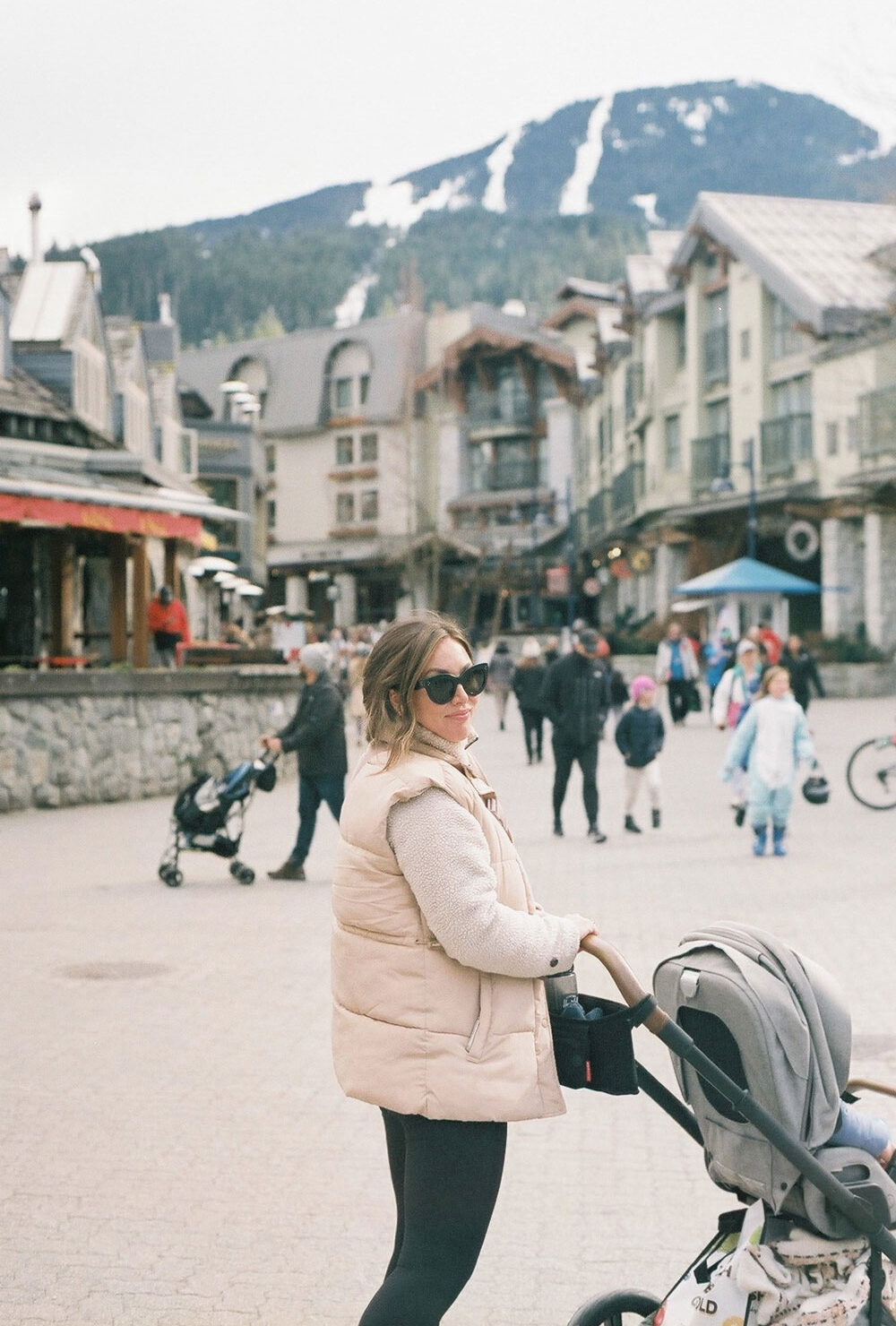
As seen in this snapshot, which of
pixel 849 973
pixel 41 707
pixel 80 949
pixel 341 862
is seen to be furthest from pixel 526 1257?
pixel 41 707

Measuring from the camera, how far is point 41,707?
16812 mm

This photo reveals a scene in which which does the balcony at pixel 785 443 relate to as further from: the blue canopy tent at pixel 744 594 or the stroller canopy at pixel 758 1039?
the stroller canopy at pixel 758 1039

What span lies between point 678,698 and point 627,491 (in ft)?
80.0

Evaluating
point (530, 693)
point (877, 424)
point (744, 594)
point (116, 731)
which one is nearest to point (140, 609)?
point (116, 731)

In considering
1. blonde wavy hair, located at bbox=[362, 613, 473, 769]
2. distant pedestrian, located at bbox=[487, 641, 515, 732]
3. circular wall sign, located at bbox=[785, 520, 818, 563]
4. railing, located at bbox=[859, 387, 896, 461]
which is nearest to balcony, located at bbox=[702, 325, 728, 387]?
circular wall sign, located at bbox=[785, 520, 818, 563]

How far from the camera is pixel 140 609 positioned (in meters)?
20.9

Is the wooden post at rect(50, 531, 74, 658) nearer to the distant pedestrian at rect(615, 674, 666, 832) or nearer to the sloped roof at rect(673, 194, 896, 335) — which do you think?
the distant pedestrian at rect(615, 674, 666, 832)

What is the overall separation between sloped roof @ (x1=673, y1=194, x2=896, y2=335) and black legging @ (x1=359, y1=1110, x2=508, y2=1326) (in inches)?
1443

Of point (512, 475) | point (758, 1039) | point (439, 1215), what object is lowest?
point (439, 1215)

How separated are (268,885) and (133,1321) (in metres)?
7.61

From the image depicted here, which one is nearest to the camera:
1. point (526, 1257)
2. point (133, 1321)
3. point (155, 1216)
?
point (133, 1321)

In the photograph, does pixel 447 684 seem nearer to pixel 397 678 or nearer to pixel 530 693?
pixel 397 678

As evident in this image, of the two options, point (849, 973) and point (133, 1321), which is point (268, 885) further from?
point (133, 1321)

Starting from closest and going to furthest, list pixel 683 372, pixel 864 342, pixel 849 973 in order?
pixel 849 973
pixel 864 342
pixel 683 372
